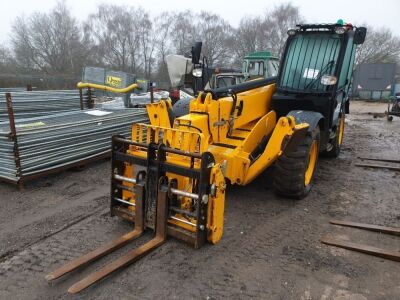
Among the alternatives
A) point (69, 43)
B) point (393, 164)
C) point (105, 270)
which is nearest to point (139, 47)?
point (69, 43)

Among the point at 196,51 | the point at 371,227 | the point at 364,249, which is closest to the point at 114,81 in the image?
the point at 196,51

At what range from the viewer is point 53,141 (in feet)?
19.7

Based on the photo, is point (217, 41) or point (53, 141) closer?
point (53, 141)

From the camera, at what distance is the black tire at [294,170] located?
15.1 ft

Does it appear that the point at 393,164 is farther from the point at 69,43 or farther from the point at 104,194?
the point at 69,43

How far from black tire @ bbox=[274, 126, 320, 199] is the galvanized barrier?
377cm

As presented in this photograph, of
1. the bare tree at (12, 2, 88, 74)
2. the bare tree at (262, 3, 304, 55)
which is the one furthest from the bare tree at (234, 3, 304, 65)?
the bare tree at (12, 2, 88, 74)

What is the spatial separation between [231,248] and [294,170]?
1.55m

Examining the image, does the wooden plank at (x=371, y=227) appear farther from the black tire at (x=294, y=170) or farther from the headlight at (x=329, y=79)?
the headlight at (x=329, y=79)

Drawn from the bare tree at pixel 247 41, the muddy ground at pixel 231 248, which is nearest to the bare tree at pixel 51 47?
the bare tree at pixel 247 41

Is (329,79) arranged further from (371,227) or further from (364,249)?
(364,249)

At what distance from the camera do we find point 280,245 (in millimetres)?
3750

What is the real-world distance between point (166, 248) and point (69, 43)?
4414 centimetres

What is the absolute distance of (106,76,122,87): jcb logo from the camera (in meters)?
18.1
